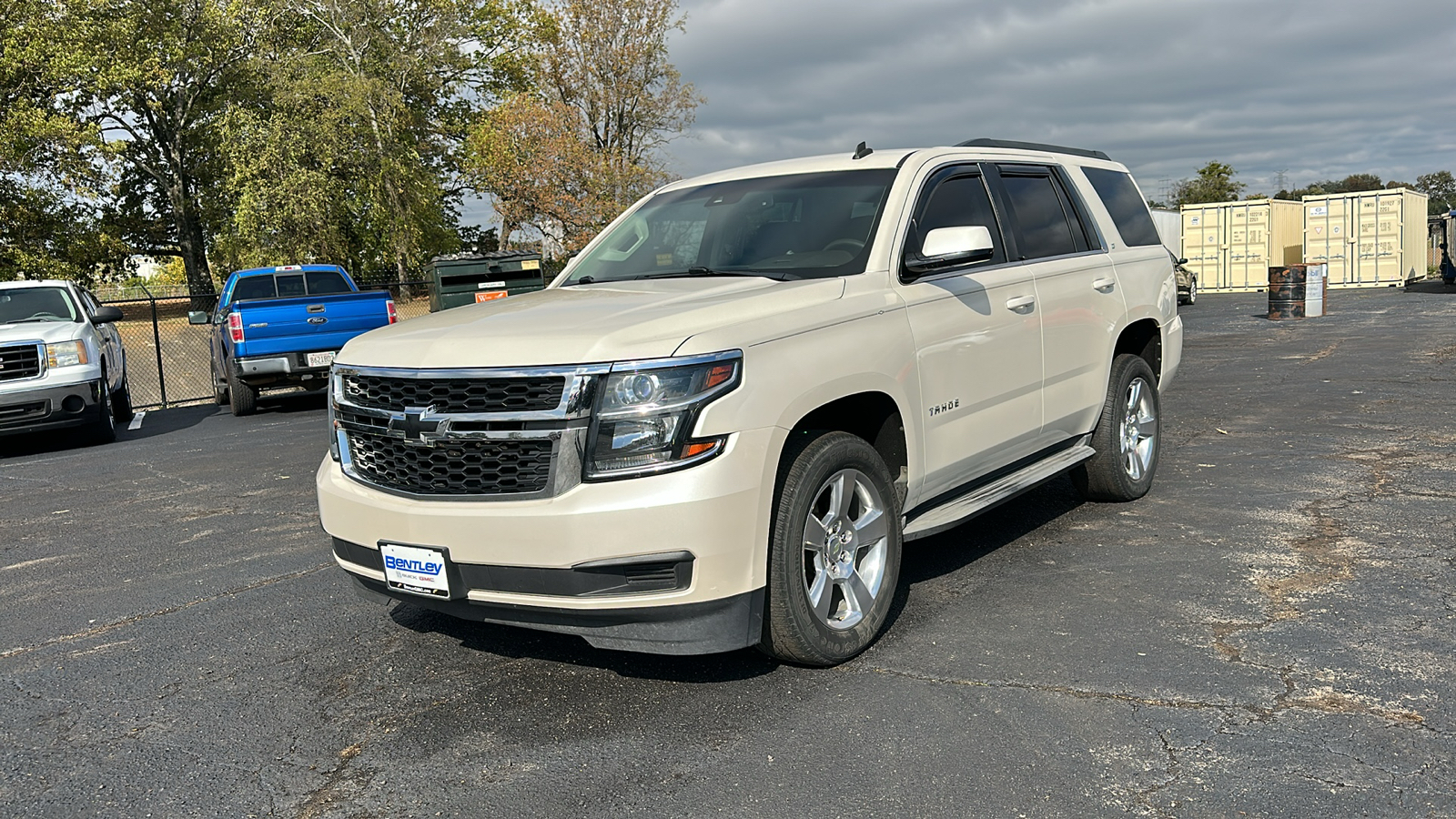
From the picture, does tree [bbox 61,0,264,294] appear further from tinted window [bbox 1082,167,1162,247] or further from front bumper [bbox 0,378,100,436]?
tinted window [bbox 1082,167,1162,247]

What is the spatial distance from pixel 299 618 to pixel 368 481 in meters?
1.34

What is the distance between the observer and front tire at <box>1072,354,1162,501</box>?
20.4 ft

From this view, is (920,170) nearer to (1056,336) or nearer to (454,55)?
(1056,336)

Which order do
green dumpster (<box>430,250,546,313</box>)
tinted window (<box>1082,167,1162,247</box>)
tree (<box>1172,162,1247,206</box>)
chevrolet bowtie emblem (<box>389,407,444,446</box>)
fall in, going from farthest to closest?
tree (<box>1172,162,1247,206</box>) < green dumpster (<box>430,250,546,313</box>) < tinted window (<box>1082,167,1162,247</box>) < chevrolet bowtie emblem (<box>389,407,444,446</box>)

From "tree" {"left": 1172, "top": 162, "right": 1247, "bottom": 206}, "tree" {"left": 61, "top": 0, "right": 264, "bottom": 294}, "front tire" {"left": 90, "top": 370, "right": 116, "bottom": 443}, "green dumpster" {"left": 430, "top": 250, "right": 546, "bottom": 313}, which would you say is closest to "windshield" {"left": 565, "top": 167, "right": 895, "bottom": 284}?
"front tire" {"left": 90, "top": 370, "right": 116, "bottom": 443}

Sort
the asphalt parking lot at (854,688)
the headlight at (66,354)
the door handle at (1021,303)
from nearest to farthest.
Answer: the asphalt parking lot at (854,688) < the door handle at (1021,303) < the headlight at (66,354)

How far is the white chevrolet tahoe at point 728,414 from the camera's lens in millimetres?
3494

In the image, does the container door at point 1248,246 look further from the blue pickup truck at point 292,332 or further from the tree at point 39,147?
the tree at point 39,147

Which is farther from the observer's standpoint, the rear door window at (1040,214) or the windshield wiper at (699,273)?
the rear door window at (1040,214)

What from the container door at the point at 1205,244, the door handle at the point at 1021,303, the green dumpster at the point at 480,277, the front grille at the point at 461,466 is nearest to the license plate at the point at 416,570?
the front grille at the point at 461,466

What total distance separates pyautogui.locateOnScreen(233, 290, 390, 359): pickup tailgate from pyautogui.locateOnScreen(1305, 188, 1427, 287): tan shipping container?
31514 mm

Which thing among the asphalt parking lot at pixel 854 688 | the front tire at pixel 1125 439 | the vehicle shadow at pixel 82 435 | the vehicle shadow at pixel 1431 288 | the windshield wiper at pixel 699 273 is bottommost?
the vehicle shadow at pixel 1431 288

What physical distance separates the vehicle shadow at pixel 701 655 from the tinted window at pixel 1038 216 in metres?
1.51

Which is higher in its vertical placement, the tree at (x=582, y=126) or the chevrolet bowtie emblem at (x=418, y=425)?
the tree at (x=582, y=126)
